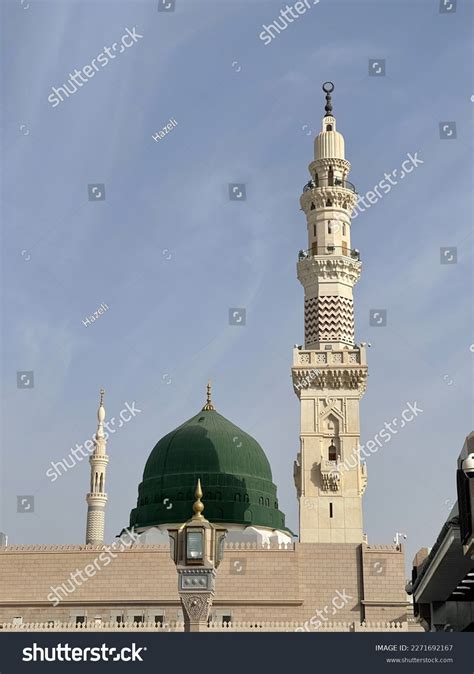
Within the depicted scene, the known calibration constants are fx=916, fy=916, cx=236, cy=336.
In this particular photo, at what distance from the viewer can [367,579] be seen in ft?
121

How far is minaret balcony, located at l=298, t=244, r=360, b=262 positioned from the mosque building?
0.07 metres

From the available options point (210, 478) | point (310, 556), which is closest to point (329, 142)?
point (210, 478)

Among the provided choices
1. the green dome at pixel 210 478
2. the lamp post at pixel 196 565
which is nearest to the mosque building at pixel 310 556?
the green dome at pixel 210 478

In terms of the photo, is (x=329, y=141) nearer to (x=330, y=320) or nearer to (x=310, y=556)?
(x=330, y=320)

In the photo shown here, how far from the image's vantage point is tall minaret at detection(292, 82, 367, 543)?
3834 cm

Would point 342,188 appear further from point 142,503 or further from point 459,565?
point 459,565

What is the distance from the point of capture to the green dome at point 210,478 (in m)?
46.0

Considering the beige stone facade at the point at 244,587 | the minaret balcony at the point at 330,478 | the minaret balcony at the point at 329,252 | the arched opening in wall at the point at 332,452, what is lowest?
the beige stone facade at the point at 244,587

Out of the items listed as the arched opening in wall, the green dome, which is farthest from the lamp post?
the green dome

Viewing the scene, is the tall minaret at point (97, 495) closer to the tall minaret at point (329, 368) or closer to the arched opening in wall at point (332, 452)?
the tall minaret at point (329, 368)

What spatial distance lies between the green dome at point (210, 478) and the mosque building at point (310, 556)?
250 cm

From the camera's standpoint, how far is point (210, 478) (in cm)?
4653
